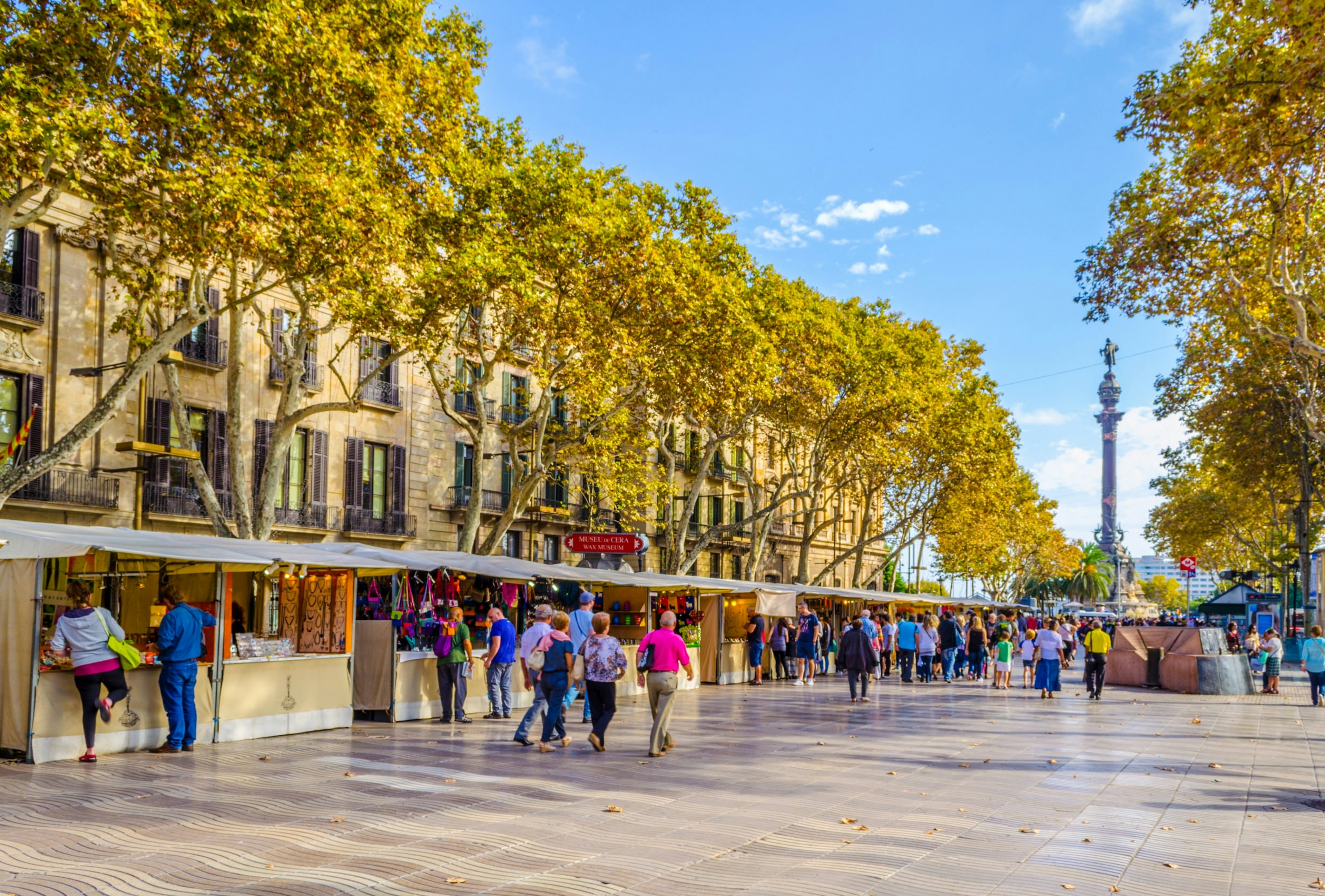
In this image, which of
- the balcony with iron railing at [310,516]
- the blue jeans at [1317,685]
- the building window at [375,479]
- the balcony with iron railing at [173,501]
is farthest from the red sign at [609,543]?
the building window at [375,479]

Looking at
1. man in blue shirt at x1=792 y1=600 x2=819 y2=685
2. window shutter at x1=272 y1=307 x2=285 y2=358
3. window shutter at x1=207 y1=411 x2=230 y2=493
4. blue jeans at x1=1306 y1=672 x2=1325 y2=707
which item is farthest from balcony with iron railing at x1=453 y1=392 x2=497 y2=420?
blue jeans at x1=1306 y1=672 x2=1325 y2=707

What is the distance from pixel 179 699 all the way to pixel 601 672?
449 cm

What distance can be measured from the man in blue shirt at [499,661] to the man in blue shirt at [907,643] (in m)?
12.9

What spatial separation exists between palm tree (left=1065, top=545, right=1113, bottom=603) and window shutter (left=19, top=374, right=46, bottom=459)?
91.9 metres

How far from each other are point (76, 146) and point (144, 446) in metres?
8.45

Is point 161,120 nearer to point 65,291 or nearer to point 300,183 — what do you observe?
point 300,183

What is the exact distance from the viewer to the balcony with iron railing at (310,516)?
2781cm

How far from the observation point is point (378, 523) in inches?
1214

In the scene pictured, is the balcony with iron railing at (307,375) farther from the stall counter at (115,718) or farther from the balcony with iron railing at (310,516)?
the stall counter at (115,718)

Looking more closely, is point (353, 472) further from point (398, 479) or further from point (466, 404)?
point (466, 404)

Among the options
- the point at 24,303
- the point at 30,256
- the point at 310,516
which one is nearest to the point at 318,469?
the point at 310,516

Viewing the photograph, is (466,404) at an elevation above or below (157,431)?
above

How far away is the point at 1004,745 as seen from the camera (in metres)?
14.1

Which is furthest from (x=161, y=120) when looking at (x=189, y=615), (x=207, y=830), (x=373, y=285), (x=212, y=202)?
(x=207, y=830)
